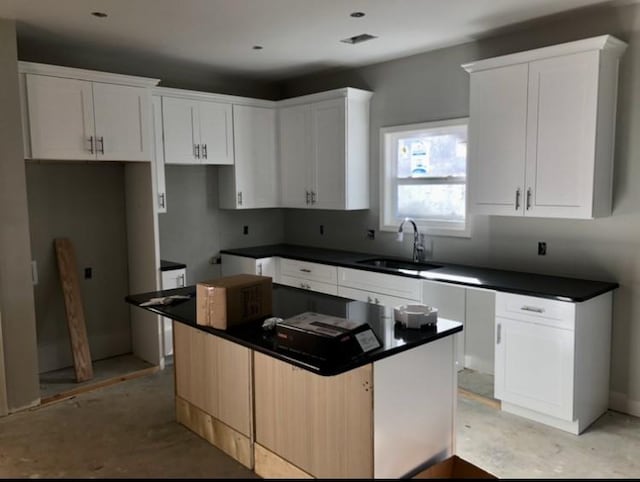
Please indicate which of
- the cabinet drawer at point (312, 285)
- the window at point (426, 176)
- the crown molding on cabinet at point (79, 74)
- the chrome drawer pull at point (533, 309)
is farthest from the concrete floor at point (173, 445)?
the crown molding on cabinet at point (79, 74)

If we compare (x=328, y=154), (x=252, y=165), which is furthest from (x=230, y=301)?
(x=252, y=165)

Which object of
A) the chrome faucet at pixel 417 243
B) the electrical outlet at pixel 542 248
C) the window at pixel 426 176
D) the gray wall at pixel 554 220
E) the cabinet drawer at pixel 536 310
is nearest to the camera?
the cabinet drawer at pixel 536 310

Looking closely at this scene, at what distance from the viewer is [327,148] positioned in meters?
5.06

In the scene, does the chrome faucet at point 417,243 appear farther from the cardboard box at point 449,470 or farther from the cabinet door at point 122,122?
the cardboard box at point 449,470

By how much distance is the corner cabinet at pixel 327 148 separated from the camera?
4.91 meters

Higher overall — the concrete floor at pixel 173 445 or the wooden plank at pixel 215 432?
the wooden plank at pixel 215 432

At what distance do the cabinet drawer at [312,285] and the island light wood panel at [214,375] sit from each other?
5.64ft

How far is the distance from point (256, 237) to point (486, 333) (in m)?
2.69

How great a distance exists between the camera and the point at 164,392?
4.06 m

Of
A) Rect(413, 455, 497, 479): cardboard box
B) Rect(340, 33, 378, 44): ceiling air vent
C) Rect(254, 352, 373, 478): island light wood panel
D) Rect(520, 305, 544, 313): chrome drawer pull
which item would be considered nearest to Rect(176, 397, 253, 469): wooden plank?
Rect(254, 352, 373, 478): island light wood panel

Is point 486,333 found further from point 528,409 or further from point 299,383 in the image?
point 299,383

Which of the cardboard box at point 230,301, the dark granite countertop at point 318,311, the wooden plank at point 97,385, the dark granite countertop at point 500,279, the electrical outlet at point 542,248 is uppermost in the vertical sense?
the electrical outlet at point 542,248

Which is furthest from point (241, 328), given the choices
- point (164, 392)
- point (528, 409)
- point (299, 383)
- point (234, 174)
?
point (234, 174)

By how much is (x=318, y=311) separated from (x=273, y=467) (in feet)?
2.78
